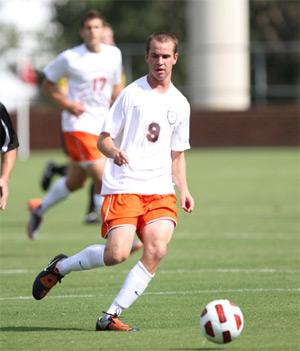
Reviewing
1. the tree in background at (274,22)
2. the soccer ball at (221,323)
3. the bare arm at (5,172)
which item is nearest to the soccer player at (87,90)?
the bare arm at (5,172)

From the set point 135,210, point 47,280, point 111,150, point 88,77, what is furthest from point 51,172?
point 111,150

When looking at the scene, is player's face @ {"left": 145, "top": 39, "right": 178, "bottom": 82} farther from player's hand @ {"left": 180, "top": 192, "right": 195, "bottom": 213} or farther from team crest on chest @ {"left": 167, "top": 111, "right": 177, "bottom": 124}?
player's hand @ {"left": 180, "top": 192, "right": 195, "bottom": 213}

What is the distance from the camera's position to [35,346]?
802cm

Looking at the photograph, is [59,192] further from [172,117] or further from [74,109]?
[172,117]

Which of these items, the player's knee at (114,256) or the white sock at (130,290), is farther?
the player's knee at (114,256)

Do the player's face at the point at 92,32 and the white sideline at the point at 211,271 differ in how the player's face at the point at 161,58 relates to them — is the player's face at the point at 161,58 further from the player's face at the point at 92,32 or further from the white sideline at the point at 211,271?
the player's face at the point at 92,32

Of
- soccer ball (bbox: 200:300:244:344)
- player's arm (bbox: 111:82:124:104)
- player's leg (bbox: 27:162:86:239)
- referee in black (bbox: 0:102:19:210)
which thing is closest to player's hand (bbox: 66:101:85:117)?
player's arm (bbox: 111:82:124:104)

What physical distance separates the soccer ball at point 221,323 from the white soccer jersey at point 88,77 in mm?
6723

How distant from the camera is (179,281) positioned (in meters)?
11.1

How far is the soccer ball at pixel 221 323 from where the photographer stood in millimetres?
7828

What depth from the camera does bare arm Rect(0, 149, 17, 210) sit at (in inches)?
355

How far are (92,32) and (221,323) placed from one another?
22.0 feet

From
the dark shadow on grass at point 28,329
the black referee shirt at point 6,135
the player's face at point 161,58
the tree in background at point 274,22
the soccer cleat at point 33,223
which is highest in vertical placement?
the player's face at point 161,58

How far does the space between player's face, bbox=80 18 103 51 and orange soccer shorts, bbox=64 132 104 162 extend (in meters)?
0.99
